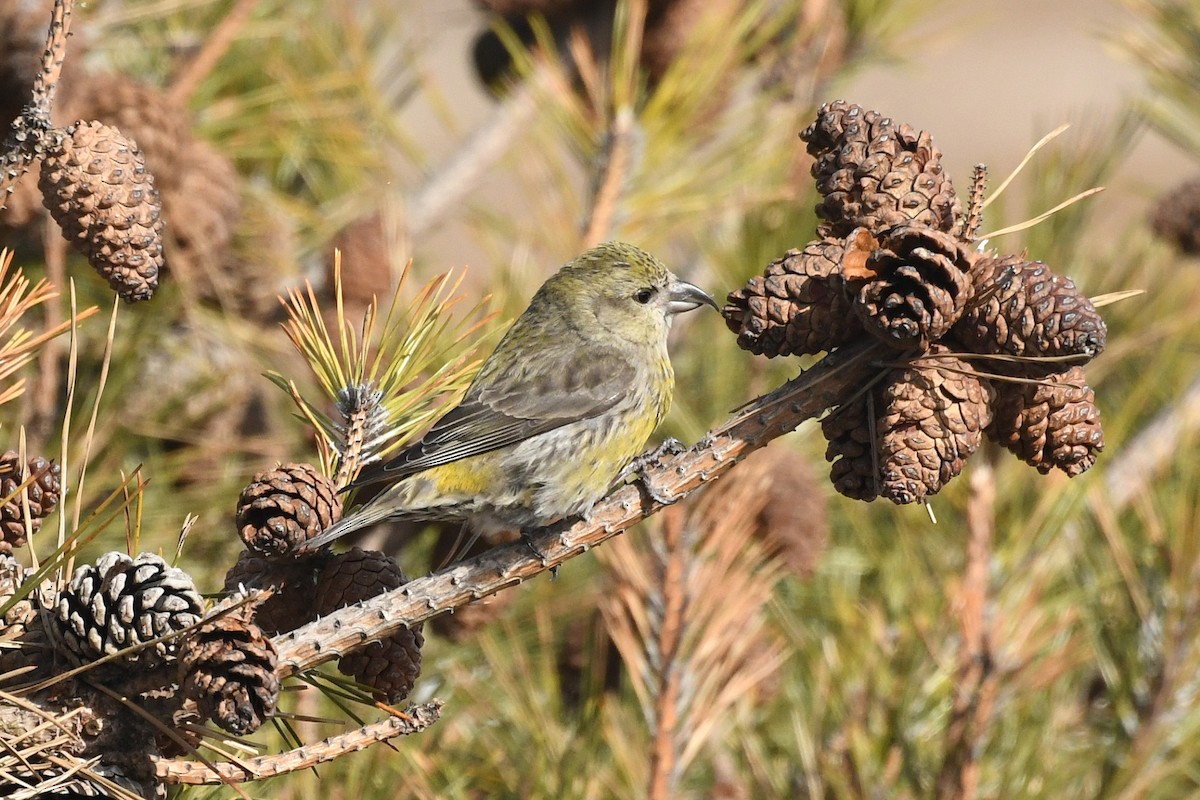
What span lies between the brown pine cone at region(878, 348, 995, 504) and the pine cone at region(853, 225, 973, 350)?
0.18 ft

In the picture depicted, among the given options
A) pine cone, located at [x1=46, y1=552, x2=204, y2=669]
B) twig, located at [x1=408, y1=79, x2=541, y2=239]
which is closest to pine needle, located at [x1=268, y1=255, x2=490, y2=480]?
pine cone, located at [x1=46, y1=552, x2=204, y2=669]

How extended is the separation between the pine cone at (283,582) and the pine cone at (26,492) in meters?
0.30

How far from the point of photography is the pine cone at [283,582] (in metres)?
2.02

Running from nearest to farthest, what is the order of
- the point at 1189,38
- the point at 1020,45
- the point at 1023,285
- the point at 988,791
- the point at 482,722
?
the point at 1023,285, the point at 988,791, the point at 482,722, the point at 1189,38, the point at 1020,45

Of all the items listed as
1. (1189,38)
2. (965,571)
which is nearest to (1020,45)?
(1189,38)

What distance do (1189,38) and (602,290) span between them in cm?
199

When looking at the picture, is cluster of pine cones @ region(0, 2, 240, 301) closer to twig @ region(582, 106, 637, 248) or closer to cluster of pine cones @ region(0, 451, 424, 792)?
cluster of pine cones @ region(0, 451, 424, 792)

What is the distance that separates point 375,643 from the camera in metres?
1.96

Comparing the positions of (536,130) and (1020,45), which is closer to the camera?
(536,130)

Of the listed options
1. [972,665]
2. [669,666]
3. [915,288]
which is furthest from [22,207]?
[972,665]

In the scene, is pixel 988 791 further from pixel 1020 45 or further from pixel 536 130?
pixel 1020 45

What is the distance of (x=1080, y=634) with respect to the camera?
3.03 metres

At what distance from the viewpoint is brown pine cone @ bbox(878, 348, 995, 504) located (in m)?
1.84

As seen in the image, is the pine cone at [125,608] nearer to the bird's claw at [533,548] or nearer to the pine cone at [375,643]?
the pine cone at [375,643]
